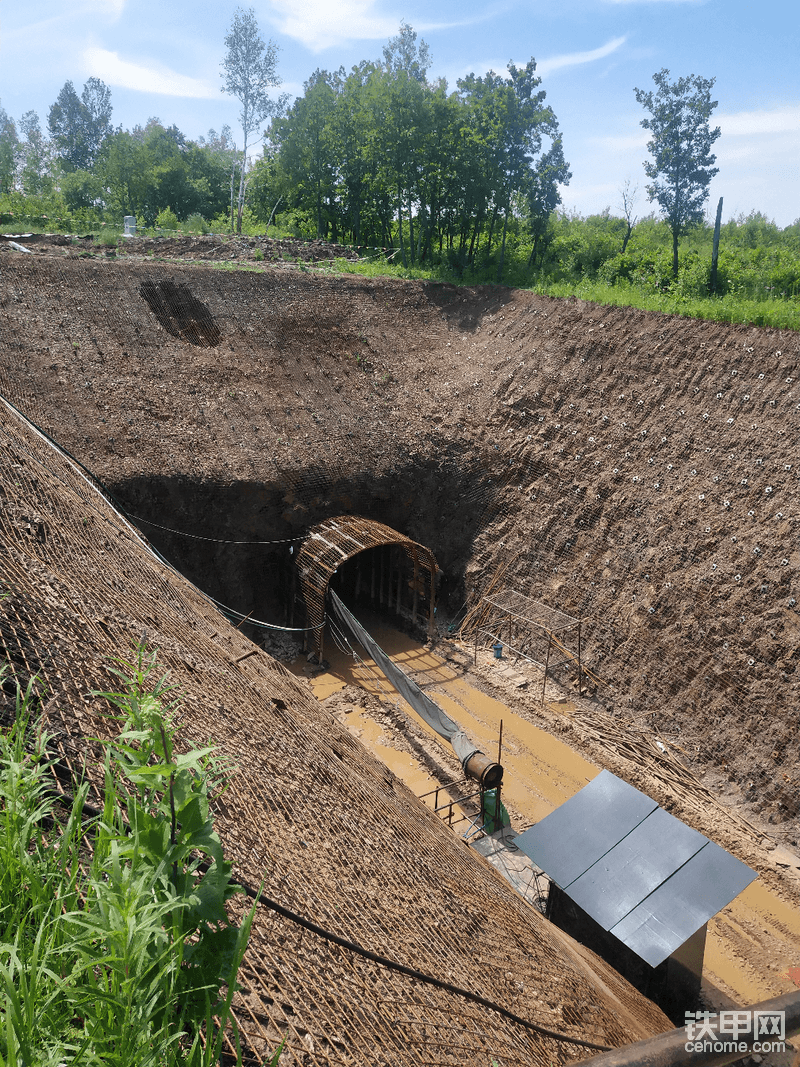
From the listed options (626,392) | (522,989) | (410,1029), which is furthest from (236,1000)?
(626,392)

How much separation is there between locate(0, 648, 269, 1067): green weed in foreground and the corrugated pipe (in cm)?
115

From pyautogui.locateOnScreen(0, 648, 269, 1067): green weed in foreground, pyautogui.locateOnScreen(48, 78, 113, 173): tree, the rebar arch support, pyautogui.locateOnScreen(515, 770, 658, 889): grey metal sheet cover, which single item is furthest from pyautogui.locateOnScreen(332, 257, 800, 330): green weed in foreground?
pyautogui.locateOnScreen(48, 78, 113, 173): tree

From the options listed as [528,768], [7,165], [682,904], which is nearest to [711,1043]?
[682,904]

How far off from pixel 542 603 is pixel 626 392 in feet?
19.5

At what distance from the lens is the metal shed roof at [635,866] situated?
315 inches

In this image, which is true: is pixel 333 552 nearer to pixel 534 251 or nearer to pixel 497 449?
pixel 497 449

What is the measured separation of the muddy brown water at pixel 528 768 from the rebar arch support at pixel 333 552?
1250mm

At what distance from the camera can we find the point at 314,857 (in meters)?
4.83

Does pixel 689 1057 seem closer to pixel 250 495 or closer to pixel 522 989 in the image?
pixel 522 989

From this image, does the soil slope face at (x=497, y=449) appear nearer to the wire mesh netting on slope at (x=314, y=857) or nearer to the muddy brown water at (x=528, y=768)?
the muddy brown water at (x=528, y=768)

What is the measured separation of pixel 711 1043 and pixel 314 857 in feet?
11.2

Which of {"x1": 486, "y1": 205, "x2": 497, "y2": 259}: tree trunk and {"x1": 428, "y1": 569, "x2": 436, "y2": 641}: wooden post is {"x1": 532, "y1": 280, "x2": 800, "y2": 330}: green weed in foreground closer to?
{"x1": 486, "y1": 205, "x2": 497, "y2": 259}: tree trunk

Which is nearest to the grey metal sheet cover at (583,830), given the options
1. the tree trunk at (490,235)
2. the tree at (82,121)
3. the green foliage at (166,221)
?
the tree trunk at (490,235)

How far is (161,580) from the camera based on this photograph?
30.2ft
